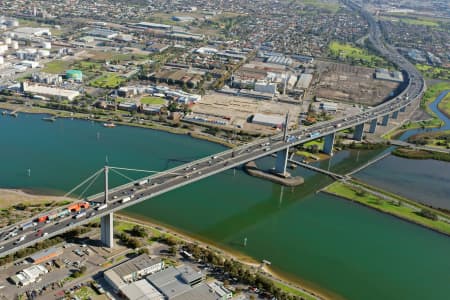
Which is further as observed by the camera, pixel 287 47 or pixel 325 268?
pixel 287 47

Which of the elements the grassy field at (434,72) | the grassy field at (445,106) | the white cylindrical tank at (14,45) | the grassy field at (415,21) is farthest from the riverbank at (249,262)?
the grassy field at (415,21)


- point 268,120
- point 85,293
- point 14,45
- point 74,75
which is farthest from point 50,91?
point 85,293

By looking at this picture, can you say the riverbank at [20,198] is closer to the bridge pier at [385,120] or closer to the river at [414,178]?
the river at [414,178]

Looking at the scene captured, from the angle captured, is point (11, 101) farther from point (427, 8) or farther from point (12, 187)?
point (427, 8)

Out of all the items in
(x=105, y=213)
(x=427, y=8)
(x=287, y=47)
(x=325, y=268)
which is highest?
(x=427, y=8)

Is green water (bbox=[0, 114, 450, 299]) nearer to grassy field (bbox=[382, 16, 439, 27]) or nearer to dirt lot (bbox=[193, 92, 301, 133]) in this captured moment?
dirt lot (bbox=[193, 92, 301, 133])

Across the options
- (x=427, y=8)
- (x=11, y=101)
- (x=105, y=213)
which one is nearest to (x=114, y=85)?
(x=11, y=101)

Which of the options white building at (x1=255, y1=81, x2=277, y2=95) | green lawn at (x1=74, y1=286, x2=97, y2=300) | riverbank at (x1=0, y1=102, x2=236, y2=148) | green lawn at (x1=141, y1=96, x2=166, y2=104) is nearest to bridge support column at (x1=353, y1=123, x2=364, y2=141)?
riverbank at (x1=0, y1=102, x2=236, y2=148)
